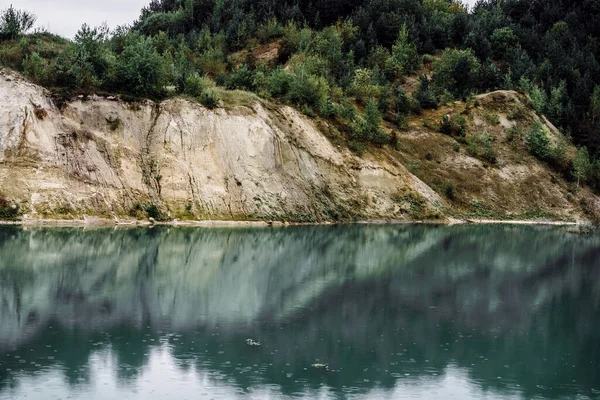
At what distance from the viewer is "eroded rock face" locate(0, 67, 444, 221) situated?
61.2m

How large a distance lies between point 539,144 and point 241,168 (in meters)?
39.2

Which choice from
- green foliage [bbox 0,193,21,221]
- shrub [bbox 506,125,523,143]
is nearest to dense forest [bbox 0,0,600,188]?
shrub [bbox 506,125,523,143]

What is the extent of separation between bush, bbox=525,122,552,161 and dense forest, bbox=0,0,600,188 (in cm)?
16

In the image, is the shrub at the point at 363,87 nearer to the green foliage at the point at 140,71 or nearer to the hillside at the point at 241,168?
the hillside at the point at 241,168

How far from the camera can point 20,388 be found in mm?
20656

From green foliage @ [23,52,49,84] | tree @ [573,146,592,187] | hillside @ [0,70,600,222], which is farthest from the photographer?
tree @ [573,146,592,187]

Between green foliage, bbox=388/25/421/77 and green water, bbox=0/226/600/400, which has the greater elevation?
green foliage, bbox=388/25/421/77

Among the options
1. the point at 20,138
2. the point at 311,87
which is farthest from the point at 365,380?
the point at 311,87

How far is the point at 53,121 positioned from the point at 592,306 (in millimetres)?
42154

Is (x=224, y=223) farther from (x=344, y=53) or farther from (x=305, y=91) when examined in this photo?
(x=344, y=53)

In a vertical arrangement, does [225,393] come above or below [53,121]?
below

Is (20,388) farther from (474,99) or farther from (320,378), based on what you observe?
(474,99)

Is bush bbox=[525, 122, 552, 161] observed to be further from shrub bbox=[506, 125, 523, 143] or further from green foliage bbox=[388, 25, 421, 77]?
green foliage bbox=[388, 25, 421, 77]

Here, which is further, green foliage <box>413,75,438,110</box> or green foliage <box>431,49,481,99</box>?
green foliage <box>431,49,481,99</box>
